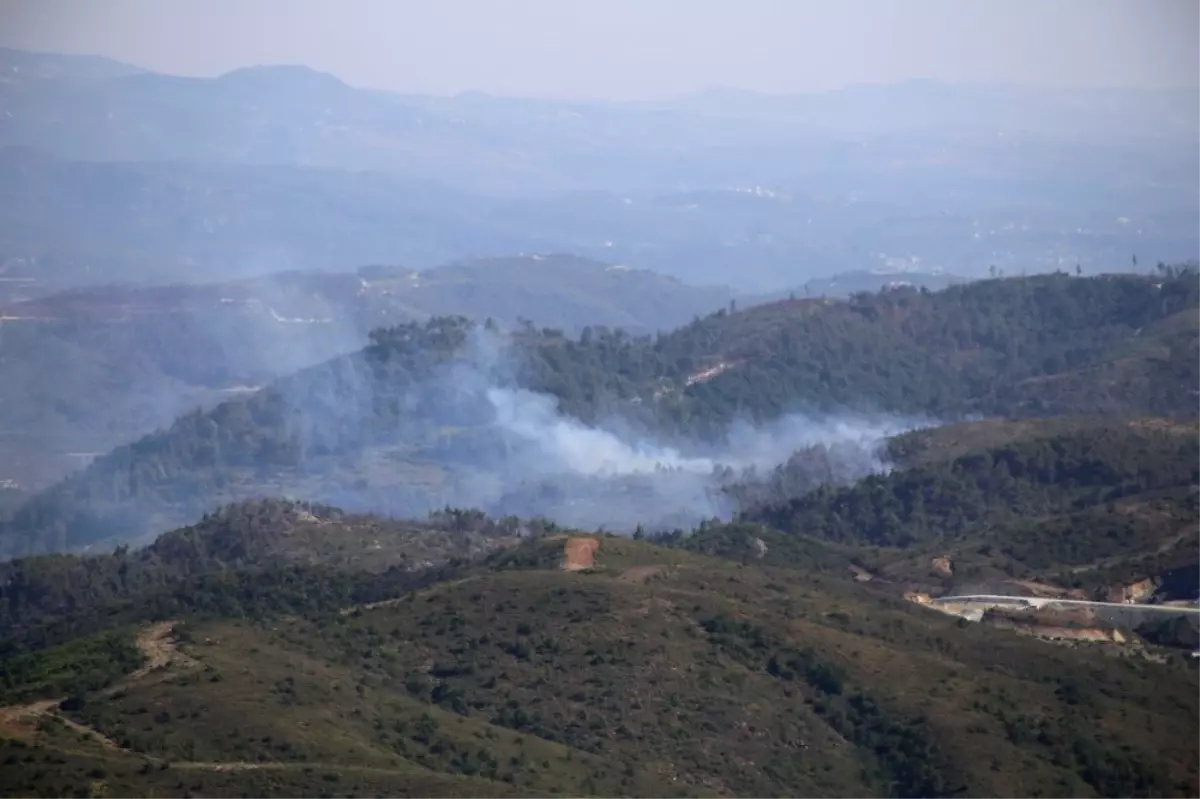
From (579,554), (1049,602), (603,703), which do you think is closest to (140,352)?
(579,554)

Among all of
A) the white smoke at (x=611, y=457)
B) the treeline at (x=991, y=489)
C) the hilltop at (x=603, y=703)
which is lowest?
the white smoke at (x=611, y=457)

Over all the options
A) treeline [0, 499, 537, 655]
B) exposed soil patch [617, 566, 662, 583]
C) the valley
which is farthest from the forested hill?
exposed soil patch [617, 566, 662, 583]

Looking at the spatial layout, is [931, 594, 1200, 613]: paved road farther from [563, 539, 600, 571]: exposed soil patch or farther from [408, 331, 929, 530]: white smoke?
[408, 331, 929, 530]: white smoke

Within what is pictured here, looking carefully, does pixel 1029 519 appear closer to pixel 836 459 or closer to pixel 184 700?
pixel 836 459

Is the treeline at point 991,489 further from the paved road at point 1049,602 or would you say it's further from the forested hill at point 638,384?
the forested hill at point 638,384

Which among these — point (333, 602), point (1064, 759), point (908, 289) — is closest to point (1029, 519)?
point (333, 602)

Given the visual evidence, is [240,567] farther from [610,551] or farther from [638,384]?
[638,384]

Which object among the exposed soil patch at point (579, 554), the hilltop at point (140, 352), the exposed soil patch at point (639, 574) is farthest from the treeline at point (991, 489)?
the hilltop at point (140, 352)
